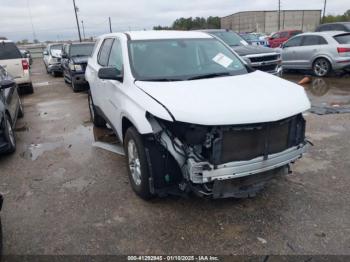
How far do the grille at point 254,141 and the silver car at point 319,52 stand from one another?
9245 mm

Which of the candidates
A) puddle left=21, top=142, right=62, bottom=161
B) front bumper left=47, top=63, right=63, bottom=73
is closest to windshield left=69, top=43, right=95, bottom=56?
front bumper left=47, top=63, right=63, bottom=73

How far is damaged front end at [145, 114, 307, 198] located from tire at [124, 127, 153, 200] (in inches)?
5.0

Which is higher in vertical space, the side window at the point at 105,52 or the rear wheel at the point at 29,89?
the side window at the point at 105,52

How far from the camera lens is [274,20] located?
2813 inches

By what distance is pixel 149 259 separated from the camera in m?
2.92

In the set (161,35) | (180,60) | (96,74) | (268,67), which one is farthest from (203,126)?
(268,67)

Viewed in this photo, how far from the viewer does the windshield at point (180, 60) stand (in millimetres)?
4074

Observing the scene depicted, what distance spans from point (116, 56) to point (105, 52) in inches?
30.2

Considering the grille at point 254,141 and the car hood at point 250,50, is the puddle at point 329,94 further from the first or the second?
the grille at point 254,141

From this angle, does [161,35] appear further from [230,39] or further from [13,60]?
[13,60]

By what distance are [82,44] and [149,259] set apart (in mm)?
11892

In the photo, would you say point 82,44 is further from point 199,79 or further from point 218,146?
point 218,146

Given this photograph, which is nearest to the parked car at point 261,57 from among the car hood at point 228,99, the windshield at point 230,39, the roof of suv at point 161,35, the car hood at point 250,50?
the car hood at point 250,50

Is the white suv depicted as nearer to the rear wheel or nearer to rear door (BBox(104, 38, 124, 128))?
rear door (BBox(104, 38, 124, 128))
